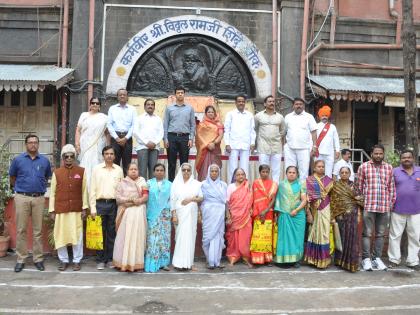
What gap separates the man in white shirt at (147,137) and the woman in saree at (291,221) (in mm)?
2144

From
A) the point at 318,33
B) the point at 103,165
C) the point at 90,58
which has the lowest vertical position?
the point at 103,165

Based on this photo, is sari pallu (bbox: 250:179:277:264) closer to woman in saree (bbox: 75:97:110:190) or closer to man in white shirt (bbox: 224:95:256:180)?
man in white shirt (bbox: 224:95:256:180)

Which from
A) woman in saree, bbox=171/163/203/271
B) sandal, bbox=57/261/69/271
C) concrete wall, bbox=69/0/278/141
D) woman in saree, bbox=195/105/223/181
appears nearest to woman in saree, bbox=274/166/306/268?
woman in saree, bbox=171/163/203/271

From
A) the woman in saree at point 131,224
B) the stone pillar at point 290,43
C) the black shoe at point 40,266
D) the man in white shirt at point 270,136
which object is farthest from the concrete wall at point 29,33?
the black shoe at point 40,266

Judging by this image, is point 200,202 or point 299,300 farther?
point 200,202

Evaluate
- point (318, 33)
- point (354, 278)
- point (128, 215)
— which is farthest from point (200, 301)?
point (318, 33)

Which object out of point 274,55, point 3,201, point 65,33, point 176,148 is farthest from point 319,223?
point 65,33

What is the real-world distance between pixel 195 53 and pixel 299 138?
4.32 m

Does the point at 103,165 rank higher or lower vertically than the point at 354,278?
higher

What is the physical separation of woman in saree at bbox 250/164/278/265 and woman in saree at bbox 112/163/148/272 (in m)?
1.55

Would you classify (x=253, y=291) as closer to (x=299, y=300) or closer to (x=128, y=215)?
(x=299, y=300)

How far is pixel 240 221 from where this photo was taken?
667 cm

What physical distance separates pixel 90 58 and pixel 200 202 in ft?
17.3

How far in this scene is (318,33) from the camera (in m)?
11.4
